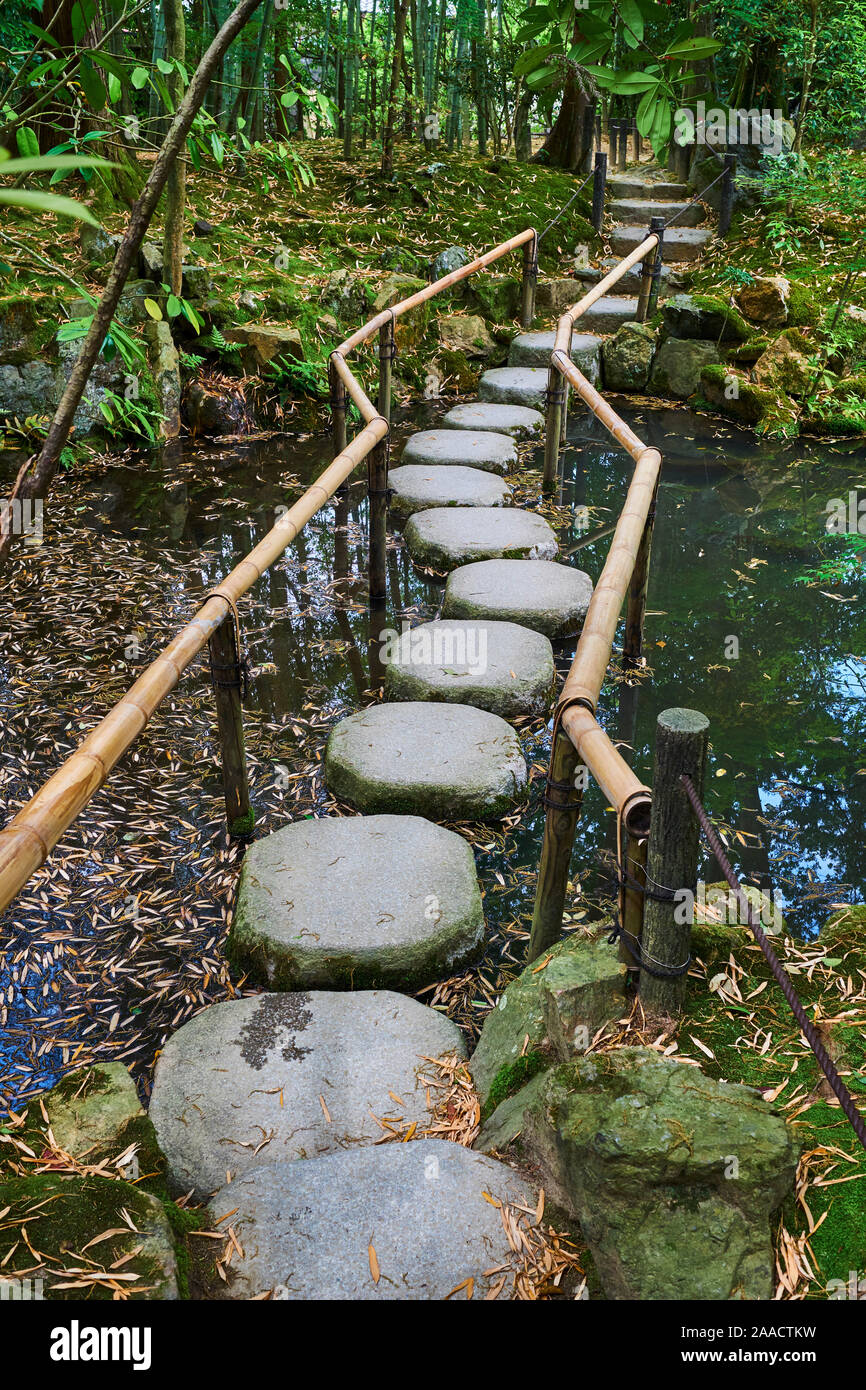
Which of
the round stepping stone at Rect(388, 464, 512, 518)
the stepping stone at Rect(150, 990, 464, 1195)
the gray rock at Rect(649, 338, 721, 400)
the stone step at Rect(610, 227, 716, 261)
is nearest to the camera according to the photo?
the stepping stone at Rect(150, 990, 464, 1195)

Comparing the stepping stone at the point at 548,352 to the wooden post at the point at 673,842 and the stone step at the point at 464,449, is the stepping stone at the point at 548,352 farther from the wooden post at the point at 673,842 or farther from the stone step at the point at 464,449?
the wooden post at the point at 673,842

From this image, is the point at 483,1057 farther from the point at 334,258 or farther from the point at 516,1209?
the point at 334,258

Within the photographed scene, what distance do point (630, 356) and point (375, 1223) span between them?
26.8 ft

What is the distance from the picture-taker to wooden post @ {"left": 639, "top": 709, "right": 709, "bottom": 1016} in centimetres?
197

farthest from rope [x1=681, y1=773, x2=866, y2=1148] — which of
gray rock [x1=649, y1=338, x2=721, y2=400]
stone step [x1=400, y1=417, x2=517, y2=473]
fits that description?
gray rock [x1=649, y1=338, x2=721, y2=400]

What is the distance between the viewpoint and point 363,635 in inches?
201

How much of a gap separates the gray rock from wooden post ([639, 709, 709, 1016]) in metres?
7.26

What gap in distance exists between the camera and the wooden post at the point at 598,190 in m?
10.4

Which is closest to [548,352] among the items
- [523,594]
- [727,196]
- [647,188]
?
[727,196]

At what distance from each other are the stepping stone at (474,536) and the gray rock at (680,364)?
338 centimetres

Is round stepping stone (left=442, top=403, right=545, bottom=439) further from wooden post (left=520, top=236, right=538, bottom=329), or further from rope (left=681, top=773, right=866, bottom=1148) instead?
rope (left=681, top=773, right=866, bottom=1148)

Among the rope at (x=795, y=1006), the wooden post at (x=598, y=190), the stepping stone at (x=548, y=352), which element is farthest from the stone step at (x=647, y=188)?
the rope at (x=795, y=1006)
